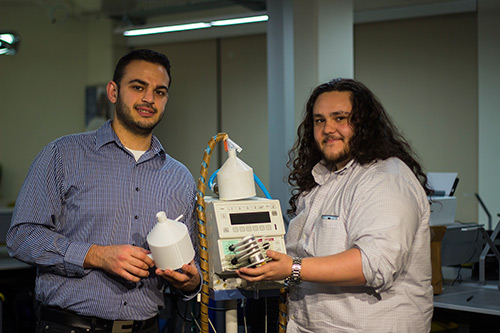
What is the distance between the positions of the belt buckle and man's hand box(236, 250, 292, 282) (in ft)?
1.45

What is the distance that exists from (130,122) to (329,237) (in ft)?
2.48

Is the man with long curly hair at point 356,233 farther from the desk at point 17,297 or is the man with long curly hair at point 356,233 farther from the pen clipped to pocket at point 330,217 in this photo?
the desk at point 17,297

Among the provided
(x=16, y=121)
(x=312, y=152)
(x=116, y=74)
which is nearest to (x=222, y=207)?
(x=312, y=152)

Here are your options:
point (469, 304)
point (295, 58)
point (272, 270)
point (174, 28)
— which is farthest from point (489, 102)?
point (272, 270)

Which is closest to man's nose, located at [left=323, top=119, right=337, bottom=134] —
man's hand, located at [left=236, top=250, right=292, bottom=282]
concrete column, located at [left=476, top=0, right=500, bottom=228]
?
man's hand, located at [left=236, top=250, right=292, bottom=282]

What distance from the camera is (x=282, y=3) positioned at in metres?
3.55

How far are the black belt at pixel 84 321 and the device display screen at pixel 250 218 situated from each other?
1.51 ft

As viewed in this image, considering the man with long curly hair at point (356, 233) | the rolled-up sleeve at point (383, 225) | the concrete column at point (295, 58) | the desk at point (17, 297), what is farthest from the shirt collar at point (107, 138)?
the desk at point (17, 297)

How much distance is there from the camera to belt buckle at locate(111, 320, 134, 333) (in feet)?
5.52

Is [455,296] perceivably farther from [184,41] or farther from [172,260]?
[184,41]

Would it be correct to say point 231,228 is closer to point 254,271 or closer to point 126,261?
point 254,271

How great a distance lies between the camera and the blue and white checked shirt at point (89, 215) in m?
1.65

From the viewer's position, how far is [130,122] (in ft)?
5.92

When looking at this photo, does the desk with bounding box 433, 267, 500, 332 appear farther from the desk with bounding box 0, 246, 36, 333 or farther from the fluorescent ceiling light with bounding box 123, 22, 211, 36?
the fluorescent ceiling light with bounding box 123, 22, 211, 36
